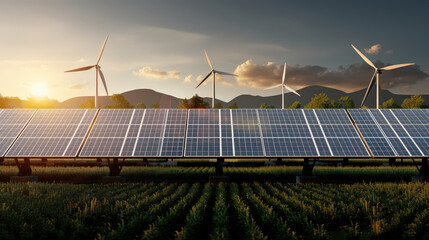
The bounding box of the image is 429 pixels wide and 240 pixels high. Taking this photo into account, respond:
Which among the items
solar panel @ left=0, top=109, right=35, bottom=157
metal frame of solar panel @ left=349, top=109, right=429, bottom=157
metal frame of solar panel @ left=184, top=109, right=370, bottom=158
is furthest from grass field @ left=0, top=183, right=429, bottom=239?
solar panel @ left=0, top=109, right=35, bottom=157

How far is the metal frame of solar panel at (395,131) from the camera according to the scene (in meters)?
28.4

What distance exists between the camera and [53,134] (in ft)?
103

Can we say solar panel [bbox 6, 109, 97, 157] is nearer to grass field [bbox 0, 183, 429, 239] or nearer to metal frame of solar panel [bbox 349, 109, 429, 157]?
grass field [bbox 0, 183, 429, 239]

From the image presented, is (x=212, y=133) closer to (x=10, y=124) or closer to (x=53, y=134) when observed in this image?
(x=53, y=134)

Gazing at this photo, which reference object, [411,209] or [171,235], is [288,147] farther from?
[171,235]

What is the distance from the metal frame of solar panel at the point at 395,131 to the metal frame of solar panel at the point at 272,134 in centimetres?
133

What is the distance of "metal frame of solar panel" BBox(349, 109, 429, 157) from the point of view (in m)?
28.4

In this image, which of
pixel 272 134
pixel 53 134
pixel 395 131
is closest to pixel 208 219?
pixel 272 134

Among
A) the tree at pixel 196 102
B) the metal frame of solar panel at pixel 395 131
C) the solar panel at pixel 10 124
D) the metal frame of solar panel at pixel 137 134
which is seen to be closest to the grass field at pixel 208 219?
the metal frame of solar panel at pixel 137 134

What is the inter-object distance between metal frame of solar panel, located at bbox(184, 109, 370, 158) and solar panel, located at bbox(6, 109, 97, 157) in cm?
1138

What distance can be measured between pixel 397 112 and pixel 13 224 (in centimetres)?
3823

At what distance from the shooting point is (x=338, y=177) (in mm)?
35469

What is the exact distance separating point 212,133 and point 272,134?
6162 millimetres

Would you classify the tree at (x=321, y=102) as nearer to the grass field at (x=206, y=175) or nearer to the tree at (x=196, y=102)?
the tree at (x=196, y=102)
